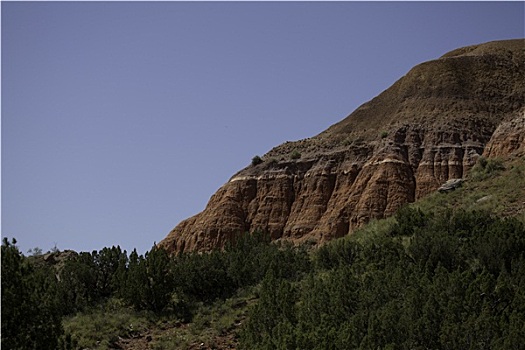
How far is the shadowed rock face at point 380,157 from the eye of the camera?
165 feet

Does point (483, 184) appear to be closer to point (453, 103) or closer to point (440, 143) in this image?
point (440, 143)

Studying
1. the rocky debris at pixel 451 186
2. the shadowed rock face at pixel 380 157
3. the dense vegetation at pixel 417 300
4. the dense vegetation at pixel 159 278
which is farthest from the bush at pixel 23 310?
the shadowed rock face at pixel 380 157

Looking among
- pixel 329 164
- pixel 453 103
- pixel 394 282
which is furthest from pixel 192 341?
pixel 453 103

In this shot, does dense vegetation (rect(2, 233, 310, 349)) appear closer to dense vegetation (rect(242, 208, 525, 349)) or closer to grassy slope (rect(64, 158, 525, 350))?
grassy slope (rect(64, 158, 525, 350))

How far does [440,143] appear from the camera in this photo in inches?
2072

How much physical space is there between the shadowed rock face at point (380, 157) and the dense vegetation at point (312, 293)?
40.0ft

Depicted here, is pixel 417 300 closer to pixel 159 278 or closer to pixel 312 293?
pixel 312 293

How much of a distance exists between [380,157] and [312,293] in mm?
31232

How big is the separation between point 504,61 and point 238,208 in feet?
100

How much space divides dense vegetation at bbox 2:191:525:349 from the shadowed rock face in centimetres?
1219

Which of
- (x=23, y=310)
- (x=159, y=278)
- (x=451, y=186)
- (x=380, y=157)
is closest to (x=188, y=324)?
(x=159, y=278)

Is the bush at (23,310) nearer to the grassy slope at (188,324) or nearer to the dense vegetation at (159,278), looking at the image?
the grassy slope at (188,324)

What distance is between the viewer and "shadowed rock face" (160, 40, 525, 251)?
50.2 meters

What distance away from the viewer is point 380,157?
173ft
